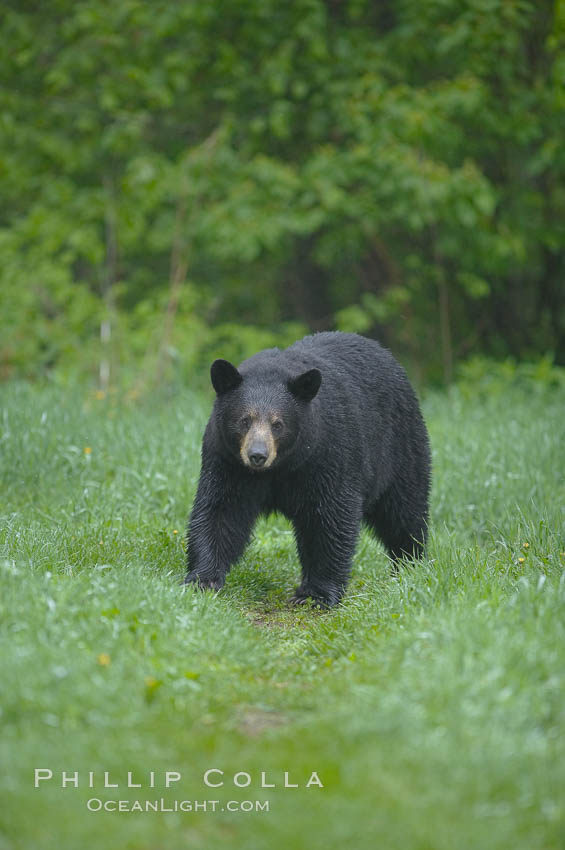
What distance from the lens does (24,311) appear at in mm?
11555

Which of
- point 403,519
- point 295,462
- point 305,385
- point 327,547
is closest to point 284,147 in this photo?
point 403,519

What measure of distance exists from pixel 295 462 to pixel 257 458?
446mm

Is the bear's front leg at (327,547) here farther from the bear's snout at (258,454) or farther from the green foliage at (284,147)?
the green foliage at (284,147)

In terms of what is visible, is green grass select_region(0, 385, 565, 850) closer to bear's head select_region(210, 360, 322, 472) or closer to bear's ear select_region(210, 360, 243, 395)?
bear's head select_region(210, 360, 322, 472)

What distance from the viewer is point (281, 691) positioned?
386 cm

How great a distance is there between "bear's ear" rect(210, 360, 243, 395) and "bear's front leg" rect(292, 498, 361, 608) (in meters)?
0.83

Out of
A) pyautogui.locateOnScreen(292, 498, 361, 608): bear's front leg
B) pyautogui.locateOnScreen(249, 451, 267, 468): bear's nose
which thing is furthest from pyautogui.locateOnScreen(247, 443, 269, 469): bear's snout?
pyautogui.locateOnScreen(292, 498, 361, 608): bear's front leg

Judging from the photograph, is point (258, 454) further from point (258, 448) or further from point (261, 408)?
point (261, 408)

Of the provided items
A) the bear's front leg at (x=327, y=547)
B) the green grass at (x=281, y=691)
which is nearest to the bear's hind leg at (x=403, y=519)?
the green grass at (x=281, y=691)

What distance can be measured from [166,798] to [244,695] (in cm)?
85

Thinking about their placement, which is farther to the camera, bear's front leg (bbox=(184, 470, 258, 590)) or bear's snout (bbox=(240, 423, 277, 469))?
bear's front leg (bbox=(184, 470, 258, 590))

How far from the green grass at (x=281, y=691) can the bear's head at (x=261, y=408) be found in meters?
0.80

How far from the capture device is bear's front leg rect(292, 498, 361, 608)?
213 inches

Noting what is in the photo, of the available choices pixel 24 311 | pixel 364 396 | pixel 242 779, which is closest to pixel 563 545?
pixel 364 396
